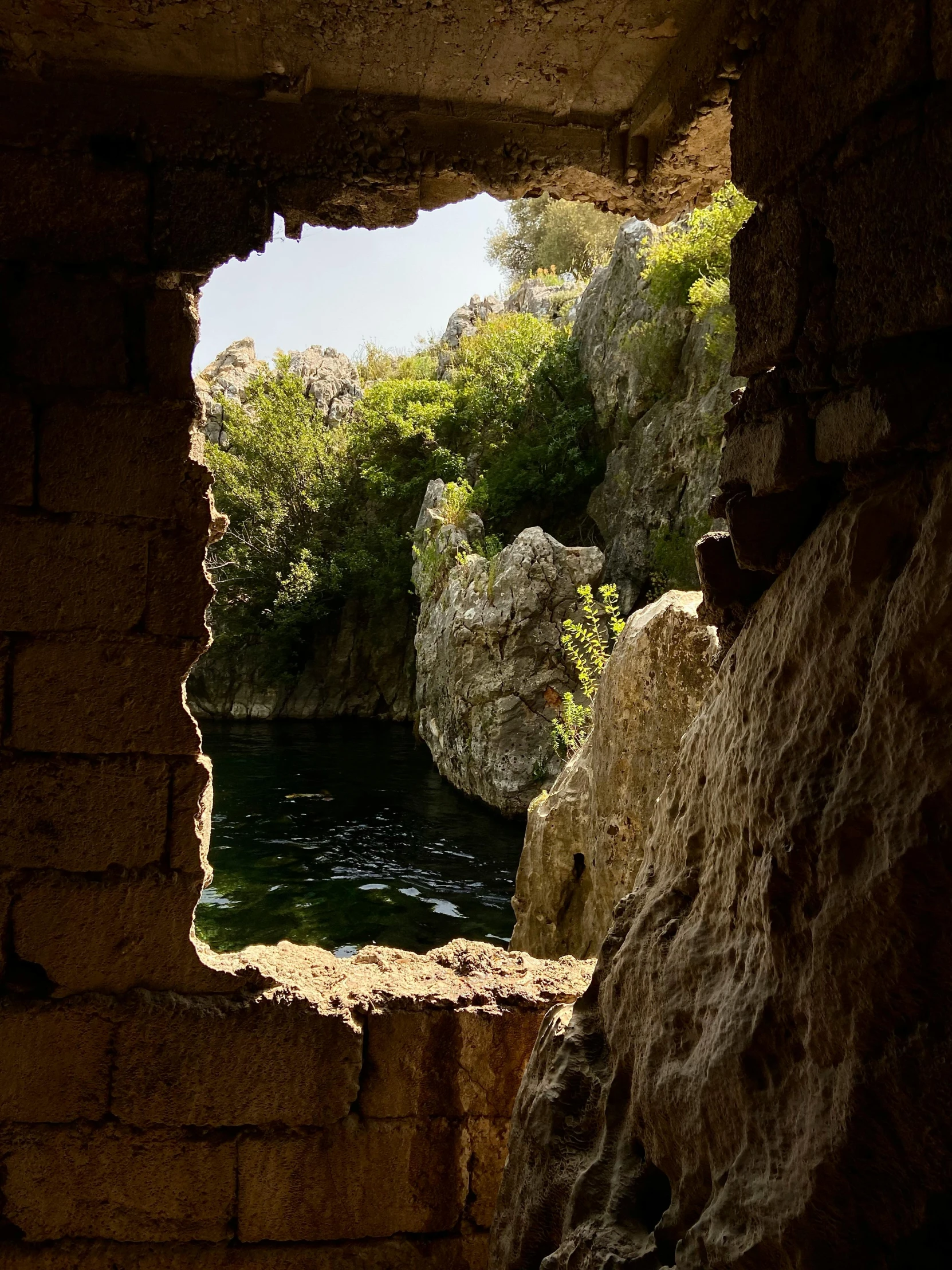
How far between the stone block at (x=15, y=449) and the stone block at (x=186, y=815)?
1082mm

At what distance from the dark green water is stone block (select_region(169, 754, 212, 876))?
6.16 m

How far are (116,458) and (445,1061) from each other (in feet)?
8.19

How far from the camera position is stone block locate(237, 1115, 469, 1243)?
3248 mm

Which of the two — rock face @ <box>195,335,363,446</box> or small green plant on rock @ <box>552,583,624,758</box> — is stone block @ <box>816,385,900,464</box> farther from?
rock face @ <box>195,335,363,446</box>

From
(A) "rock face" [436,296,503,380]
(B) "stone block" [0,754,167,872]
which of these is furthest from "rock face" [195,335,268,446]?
(B) "stone block" [0,754,167,872]

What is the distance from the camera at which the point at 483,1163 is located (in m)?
3.40

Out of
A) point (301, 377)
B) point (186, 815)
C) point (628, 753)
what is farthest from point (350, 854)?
point (301, 377)

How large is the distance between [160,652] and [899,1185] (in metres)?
2.59

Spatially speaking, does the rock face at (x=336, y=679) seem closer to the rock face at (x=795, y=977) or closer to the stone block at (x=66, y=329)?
the stone block at (x=66, y=329)

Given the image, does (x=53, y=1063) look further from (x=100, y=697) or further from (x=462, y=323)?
(x=462, y=323)

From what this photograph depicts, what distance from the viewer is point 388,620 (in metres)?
22.8

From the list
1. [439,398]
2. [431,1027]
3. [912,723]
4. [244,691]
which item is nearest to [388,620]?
[244,691]

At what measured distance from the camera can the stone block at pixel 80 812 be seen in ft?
10.2

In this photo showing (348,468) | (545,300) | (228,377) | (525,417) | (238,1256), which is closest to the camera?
(238,1256)
